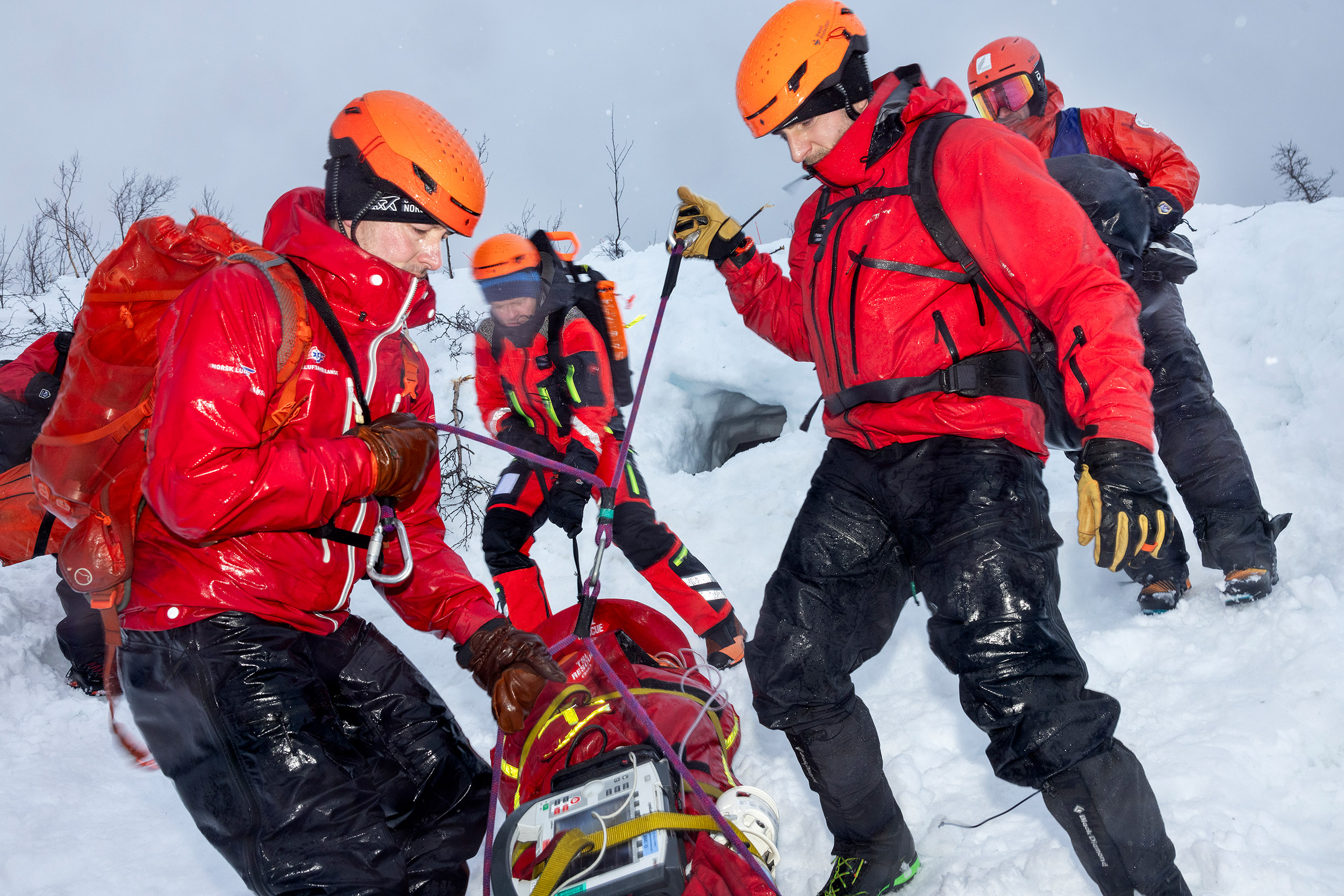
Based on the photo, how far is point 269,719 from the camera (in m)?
1.91

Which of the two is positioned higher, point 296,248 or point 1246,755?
point 296,248

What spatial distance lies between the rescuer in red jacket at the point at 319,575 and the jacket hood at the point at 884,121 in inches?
43.2

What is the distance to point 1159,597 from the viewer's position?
352 cm

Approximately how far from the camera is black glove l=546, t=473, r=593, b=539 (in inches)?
172

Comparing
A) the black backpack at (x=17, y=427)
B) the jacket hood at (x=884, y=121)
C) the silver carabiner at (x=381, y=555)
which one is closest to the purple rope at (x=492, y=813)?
the silver carabiner at (x=381, y=555)

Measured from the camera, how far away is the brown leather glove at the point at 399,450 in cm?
200

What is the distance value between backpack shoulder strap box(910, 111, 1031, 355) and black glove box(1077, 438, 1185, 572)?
51cm

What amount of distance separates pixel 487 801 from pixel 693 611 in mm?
1923

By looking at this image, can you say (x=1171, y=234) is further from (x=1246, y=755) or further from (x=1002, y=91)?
(x=1246, y=755)

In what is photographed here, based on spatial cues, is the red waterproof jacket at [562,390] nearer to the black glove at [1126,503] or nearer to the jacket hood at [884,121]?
the jacket hood at [884,121]

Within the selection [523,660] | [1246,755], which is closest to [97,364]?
[523,660]

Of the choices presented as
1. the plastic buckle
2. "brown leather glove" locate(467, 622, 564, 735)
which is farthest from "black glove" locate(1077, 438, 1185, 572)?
"brown leather glove" locate(467, 622, 564, 735)

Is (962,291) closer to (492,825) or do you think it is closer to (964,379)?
(964,379)

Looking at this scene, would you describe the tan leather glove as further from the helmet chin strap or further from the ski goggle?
the ski goggle
